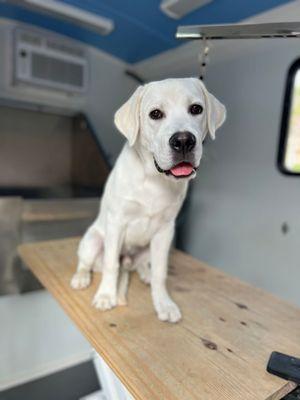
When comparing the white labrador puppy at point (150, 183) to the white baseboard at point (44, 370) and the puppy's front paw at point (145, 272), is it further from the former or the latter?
the white baseboard at point (44, 370)

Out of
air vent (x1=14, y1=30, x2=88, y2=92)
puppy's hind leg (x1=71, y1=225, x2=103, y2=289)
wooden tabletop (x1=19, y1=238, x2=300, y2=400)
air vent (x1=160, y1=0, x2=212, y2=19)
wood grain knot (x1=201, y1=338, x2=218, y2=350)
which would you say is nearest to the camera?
wooden tabletop (x1=19, y1=238, x2=300, y2=400)

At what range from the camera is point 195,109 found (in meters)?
0.56

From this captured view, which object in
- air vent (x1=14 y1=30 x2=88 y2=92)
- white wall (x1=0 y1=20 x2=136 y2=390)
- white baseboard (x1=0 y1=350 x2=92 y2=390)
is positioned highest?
air vent (x1=14 y1=30 x2=88 y2=92)

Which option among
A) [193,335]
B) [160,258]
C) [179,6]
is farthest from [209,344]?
[179,6]

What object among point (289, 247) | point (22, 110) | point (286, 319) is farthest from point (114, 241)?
point (22, 110)

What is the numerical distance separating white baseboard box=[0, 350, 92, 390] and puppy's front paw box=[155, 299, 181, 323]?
3.42ft

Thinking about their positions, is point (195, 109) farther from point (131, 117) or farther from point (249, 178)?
point (249, 178)

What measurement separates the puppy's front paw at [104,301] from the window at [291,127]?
58 cm

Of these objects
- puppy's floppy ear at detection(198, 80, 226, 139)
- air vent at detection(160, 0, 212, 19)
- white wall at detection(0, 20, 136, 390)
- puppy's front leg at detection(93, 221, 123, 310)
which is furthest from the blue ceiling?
puppy's front leg at detection(93, 221, 123, 310)

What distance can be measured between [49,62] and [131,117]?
126cm

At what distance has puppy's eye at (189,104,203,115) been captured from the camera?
0.55 meters

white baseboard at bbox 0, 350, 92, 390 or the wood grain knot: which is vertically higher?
the wood grain knot

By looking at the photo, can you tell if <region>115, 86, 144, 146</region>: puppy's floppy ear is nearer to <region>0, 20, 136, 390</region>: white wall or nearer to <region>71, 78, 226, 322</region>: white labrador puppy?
<region>71, 78, 226, 322</region>: white labrador puppy

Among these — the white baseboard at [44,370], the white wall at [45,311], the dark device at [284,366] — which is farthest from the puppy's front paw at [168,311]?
the white baseboard at [44,370]
